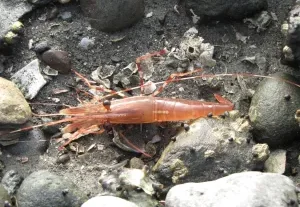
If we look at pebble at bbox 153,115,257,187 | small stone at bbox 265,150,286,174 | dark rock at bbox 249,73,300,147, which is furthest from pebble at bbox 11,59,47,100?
small stone at bbox 265,150,286,174

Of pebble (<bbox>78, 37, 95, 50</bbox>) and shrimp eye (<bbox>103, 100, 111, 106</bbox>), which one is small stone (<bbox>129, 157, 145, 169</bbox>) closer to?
shrimp eye (<bbox>103, 100, 111, 106</bbox>)

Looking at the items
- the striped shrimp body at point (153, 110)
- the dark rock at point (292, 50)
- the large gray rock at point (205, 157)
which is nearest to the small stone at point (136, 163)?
the large gray rock at point (205, 157)

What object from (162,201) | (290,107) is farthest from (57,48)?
(290,107)

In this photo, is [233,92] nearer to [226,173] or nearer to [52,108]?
[226,173]

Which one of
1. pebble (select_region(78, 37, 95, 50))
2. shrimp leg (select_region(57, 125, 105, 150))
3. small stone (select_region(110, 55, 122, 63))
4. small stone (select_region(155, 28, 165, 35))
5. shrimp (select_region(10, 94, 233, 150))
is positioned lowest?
shrimp leg (select_region(57, 125, 105, 150))

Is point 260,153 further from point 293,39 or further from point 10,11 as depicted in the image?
point 10,11

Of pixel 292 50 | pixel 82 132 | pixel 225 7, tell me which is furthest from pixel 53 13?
pixel 292 50
